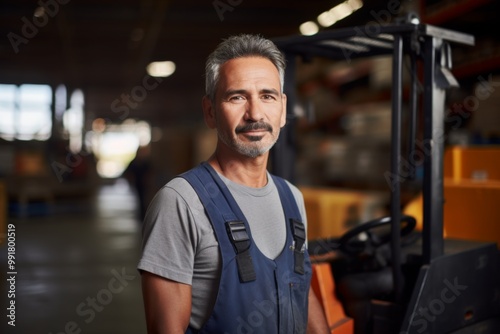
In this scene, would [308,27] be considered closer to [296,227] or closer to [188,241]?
[296,227]

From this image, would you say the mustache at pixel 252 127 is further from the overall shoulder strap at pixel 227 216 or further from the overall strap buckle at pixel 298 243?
the overall strap buckle at pixel 298 243

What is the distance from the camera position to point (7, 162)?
1370 cm

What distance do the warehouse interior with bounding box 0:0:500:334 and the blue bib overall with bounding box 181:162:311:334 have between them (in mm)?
1324

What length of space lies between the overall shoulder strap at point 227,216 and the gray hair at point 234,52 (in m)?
0.30

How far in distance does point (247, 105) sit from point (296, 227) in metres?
0.46

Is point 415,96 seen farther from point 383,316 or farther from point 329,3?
point 329,3

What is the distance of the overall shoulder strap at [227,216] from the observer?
172 centimetres

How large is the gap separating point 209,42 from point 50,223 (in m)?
7.43

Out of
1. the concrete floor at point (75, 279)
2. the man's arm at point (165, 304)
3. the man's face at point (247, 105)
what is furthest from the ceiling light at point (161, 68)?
the man's arm at point (165, 304)

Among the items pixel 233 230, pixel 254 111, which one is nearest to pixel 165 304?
pixel 233 230

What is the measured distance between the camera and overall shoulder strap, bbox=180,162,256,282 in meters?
1.72

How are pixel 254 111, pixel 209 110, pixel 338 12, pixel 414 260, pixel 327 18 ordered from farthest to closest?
pixel 327 18 → pixel 338 12 → pixel 414 260 → pixel 209 110 → pixel 254 111

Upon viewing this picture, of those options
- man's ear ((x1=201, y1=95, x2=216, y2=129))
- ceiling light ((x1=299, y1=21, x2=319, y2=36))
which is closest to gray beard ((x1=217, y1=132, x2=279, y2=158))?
man's ear ((x1=201, y1=95, x2=216, y2=129))

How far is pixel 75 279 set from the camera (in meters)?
6.40
